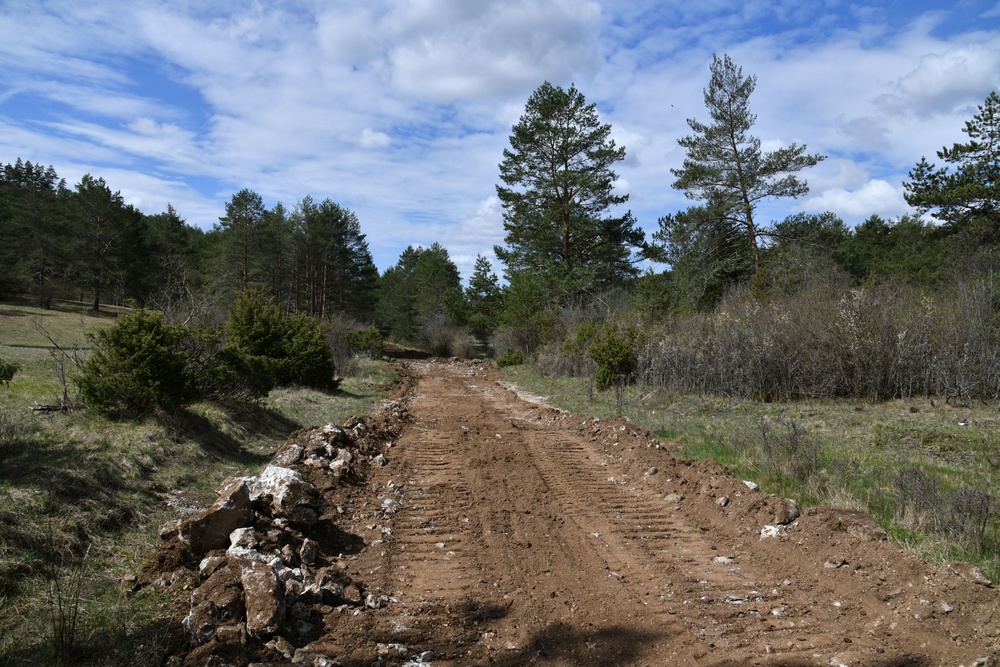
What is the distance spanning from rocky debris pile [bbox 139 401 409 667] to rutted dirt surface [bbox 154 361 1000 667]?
3 centimetres

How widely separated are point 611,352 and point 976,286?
29.7 ft

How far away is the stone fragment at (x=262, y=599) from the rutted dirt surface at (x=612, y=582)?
10 centimetres

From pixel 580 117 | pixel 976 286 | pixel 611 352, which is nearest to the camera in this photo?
pixel 976 286

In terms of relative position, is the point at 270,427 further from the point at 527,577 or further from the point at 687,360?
the point at 687,360

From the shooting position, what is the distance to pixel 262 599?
12.7ft

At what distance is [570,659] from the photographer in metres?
3.53

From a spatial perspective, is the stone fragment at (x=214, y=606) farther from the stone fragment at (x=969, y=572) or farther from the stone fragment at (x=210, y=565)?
the stone fragment at (x=969, y=572)

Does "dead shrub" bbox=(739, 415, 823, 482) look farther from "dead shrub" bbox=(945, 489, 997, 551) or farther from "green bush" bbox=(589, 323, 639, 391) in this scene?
"green bush" bbox=(589, 323, 639, 391)

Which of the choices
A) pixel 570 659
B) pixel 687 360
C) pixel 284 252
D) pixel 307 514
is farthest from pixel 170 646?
pixel 284 252

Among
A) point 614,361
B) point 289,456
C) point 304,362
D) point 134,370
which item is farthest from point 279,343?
point 614,361

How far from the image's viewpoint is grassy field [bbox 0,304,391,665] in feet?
11.7

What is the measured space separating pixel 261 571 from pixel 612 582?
2.60 meters

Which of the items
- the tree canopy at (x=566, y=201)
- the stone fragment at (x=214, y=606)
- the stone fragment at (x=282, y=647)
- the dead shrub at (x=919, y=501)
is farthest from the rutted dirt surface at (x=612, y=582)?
the tree canopy at (x=566, y=201)

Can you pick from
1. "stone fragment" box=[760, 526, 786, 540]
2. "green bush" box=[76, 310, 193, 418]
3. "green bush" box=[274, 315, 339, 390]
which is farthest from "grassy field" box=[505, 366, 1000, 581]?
"green bush" box=[76, 310, 193, 418]
